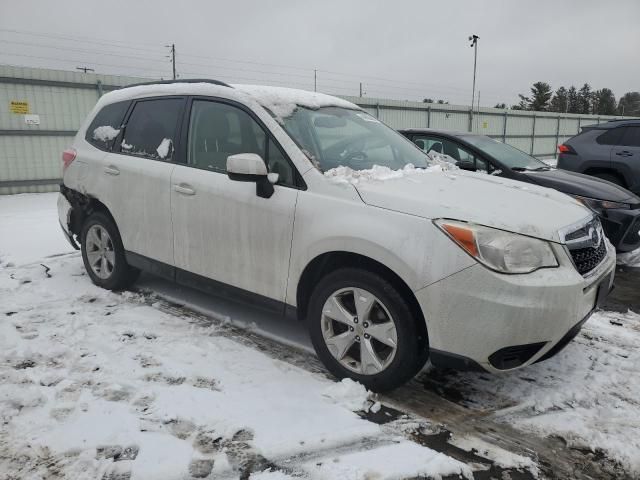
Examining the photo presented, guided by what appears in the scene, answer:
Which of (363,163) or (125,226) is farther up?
(363,163)

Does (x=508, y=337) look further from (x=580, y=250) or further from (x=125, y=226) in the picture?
(x=125, y=226)

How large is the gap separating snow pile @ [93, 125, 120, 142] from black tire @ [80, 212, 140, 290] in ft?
2.30

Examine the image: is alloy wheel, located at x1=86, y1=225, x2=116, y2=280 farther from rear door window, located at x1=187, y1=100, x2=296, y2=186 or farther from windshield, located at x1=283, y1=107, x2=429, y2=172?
windshield, located at x1=283, y1=107, x2=429, y2=172

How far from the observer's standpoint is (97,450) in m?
2.38

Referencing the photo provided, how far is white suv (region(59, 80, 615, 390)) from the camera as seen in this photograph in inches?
98.9

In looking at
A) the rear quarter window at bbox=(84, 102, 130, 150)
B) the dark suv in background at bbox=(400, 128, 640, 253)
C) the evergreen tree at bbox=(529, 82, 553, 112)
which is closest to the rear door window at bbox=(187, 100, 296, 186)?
the rear quarter window at bbox=(84, 102, 130, 150)

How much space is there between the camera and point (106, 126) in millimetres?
4590

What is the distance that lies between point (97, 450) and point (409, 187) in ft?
7.15

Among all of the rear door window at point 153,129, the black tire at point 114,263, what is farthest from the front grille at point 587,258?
the black tire at point 114,263

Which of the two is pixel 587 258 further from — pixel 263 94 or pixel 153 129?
pixel 153 129

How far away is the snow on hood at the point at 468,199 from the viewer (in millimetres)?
2594

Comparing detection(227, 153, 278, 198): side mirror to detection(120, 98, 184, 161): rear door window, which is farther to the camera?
detection(120, 98, 184, 161): rear door window

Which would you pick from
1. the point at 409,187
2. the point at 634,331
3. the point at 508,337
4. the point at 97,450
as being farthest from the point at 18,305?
the point at 634,331

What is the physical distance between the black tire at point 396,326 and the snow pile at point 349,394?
0.04 metres
